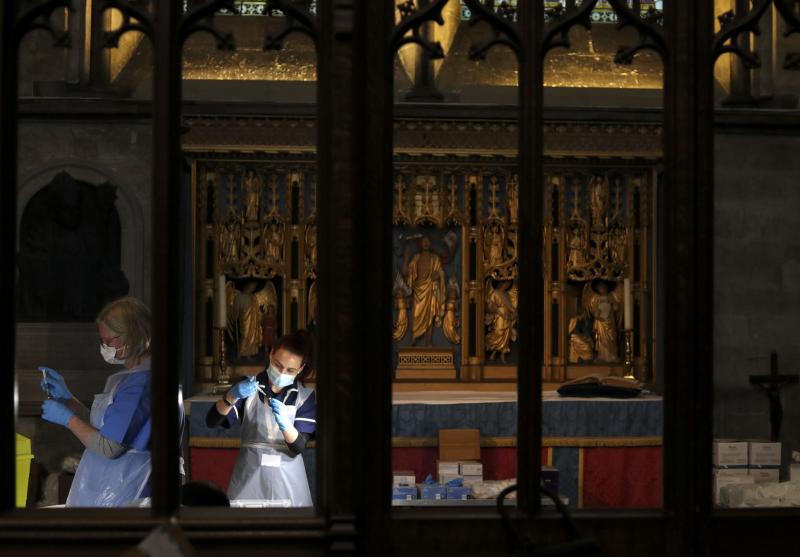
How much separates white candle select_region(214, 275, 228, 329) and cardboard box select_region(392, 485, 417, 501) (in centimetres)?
243

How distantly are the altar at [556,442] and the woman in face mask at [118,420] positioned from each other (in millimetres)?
3835

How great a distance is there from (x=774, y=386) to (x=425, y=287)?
3026 mm

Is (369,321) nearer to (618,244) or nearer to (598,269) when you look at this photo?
(598,269)

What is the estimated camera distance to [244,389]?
521 cm

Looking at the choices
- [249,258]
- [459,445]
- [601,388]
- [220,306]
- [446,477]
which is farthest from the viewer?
[249,258]

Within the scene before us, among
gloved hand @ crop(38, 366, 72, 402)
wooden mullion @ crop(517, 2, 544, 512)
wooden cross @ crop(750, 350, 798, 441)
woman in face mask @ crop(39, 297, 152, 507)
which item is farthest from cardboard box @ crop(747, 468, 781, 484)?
wooden mullion @ crop(517, 2, 544, 512)

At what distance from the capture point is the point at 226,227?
9.36m

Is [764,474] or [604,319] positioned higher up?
[604,319]

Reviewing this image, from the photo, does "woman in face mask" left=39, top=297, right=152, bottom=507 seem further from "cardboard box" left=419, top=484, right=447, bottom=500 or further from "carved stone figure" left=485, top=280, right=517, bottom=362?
"carved stone figure" left=485, top=280, right=517, bottom=362

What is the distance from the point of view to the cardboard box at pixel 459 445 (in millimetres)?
7852

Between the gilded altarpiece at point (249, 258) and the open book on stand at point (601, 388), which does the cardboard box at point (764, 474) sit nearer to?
the open book on stand at point (601, 388)

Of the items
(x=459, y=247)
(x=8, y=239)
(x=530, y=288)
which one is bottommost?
(x=530, y=288)

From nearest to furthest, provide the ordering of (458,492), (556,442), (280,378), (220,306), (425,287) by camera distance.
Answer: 1. (280,378)
2. (458,492)
3. (556,442)
4. (220,306)
5. (425,287)

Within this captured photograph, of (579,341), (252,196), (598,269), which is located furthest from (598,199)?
Answer: (252,196)
